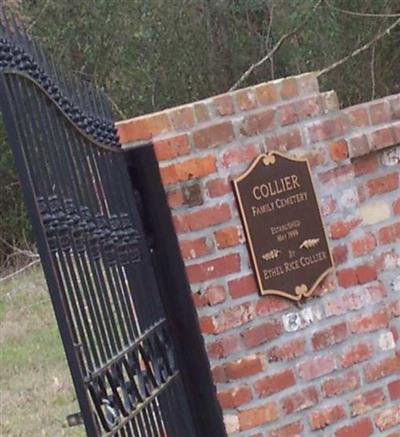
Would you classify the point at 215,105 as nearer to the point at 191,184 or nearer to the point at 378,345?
the point at 191,184

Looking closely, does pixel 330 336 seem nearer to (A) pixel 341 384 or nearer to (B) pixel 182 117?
(A) pixel 341 384

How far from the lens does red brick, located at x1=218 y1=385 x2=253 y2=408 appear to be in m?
4.11

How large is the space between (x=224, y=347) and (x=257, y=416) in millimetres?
282

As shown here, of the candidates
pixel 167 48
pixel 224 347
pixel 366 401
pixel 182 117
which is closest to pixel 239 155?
pixel 182 117

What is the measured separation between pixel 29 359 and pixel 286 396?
4448 mm

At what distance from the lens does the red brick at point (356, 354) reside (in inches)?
171

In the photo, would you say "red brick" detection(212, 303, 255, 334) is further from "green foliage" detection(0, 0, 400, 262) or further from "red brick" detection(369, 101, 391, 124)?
"green foliage" detection(0, 0, 400, 262)

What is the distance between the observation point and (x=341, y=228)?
4.37 m

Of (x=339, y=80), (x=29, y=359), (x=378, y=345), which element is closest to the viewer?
(x=378, y=345)

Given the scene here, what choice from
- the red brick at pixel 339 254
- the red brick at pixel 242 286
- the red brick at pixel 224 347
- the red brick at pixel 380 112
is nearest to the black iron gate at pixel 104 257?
the red brick at pixel 224 347

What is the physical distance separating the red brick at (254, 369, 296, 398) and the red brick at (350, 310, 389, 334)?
0.32m

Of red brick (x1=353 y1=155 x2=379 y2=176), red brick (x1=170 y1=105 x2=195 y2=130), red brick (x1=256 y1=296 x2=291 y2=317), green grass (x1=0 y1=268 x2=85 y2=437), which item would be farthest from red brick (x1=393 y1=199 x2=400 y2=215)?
green grass (x1=0 y1=268 x2=85 y2=437)

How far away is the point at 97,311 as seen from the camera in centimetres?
311

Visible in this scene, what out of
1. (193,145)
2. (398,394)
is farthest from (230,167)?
(398,394)
